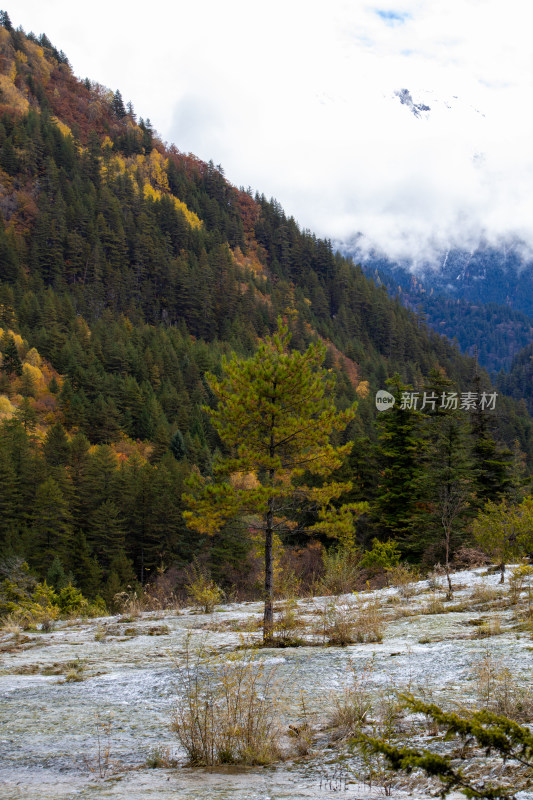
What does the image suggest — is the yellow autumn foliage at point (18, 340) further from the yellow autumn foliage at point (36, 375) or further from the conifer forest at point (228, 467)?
the yellow autumn foliage at point (36, 375)

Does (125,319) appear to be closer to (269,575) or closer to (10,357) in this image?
(10,357)

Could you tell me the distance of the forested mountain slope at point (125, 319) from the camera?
42.8m

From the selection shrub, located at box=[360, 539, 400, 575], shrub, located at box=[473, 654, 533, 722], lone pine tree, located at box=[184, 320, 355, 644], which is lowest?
shrub, located at box=[360, 539, 400, 575]

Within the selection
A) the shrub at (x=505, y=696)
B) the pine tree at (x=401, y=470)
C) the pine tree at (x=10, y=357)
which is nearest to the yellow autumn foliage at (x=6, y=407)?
the pine tree at (x=10, y=357)

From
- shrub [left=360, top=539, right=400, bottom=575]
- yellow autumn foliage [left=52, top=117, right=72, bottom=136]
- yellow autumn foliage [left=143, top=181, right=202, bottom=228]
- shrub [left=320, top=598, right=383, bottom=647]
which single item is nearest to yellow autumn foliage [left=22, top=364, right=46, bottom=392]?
shrub [left=360, top=539, right=400, bottom=575]

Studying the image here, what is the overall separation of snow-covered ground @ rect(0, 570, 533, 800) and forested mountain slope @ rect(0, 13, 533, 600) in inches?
1027

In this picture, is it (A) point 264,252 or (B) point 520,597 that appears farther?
(A) point 264,252

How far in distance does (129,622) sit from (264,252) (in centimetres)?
12401

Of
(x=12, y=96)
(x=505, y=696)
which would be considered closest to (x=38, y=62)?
(x=12, y=96)

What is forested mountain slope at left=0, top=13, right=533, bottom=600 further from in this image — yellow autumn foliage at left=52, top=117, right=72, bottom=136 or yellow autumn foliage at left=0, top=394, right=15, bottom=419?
yellow autumn foliage at left=52, top=117, right=72, bottom=136

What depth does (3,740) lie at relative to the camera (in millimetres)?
4535

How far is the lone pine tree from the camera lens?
10.8 meters

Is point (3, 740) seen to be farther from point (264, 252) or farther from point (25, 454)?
point (264, 252)

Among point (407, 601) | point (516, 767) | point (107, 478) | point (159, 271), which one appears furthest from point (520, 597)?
point (159, 271)
